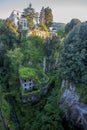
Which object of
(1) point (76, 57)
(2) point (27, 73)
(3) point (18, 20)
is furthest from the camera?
(3) point (18, 20)

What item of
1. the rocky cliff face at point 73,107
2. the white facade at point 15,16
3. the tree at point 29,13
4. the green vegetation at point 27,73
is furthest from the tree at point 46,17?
the rocky cliff face at point 73,107

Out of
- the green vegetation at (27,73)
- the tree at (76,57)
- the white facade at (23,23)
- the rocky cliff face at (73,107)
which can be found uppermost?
the white facade at (23,23)

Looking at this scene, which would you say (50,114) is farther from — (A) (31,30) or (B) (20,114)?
(A) (31,30)

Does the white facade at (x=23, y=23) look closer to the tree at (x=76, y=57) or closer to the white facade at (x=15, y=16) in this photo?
the white facade at (x=15, y=16)

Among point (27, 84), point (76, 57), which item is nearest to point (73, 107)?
point (76, 57)

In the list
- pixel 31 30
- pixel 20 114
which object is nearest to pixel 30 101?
pixel 20 114

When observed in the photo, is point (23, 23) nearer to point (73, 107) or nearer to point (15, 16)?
point (15, 16)

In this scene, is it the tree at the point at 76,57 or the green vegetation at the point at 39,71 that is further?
the green vegetation at the point at 39,71

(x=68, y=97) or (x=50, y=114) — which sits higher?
(x=68, y=97)
